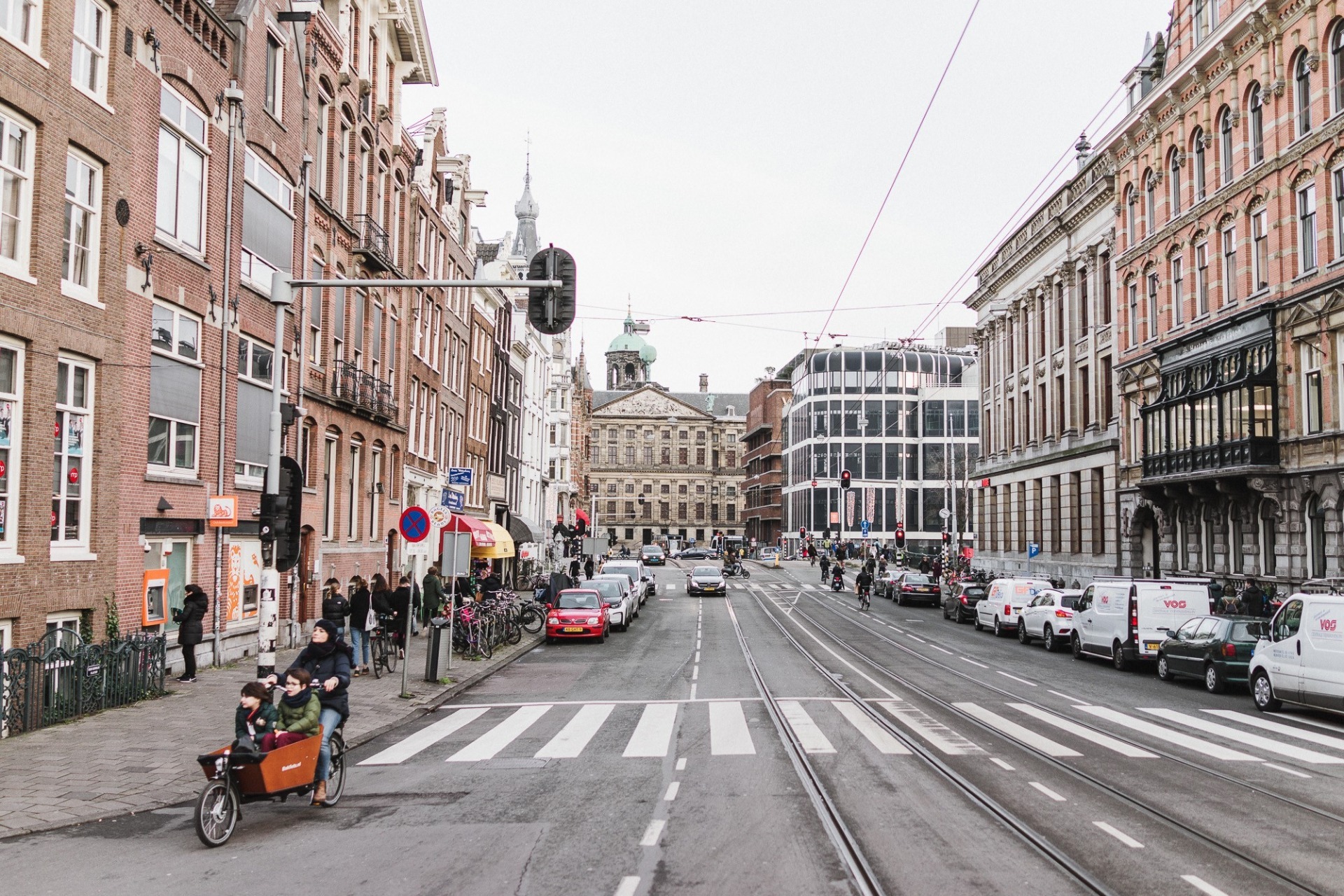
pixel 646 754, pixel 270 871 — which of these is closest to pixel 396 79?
pixel 646 754

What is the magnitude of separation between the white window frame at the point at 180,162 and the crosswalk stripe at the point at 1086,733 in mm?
15341

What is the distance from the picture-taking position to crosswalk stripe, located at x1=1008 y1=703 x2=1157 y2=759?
13.1 m

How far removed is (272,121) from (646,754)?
53.2 feet

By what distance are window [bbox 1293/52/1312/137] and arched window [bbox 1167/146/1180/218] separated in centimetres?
705

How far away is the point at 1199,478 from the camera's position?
3419 centimetres

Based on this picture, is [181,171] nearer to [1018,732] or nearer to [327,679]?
[327,679]

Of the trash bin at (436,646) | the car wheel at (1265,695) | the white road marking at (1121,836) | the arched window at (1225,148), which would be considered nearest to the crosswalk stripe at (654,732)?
the trash bin at (436,646)

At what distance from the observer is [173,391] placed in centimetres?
1884

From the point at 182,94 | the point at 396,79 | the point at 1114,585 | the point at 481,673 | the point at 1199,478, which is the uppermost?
the point at 396,79

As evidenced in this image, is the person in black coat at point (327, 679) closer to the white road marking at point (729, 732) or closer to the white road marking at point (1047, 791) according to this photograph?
the white road marking at point (729, 732)

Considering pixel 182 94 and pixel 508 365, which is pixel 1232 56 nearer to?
pixel 182 94

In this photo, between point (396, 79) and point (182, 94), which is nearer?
point (182, 94)

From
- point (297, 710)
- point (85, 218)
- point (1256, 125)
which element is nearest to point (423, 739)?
point (297, 710)

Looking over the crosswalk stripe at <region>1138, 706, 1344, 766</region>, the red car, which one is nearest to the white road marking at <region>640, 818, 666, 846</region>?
the crosswalk stripe at <region>1138, 706, 1344, 766</region>
